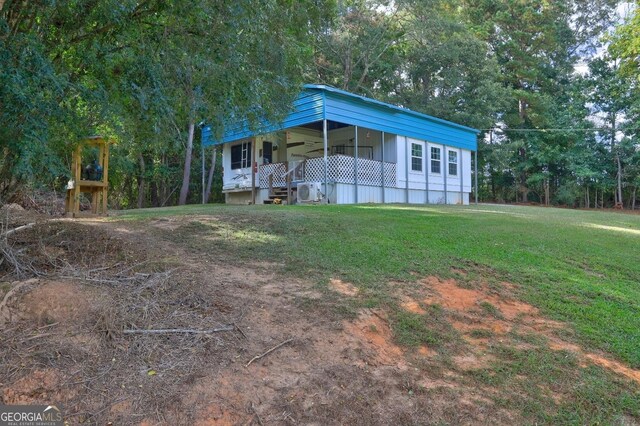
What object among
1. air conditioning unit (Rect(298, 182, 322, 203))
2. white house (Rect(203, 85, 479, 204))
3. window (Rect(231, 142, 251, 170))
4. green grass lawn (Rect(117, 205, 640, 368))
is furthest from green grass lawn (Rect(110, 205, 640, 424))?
window (Rect(231, 142, 251, 170))

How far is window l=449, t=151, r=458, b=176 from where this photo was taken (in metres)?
20.5

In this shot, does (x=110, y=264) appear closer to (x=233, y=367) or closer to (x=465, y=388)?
(x=233, y=367)

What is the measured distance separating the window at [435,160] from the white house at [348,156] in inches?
1.8

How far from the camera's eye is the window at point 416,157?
18.3 meters

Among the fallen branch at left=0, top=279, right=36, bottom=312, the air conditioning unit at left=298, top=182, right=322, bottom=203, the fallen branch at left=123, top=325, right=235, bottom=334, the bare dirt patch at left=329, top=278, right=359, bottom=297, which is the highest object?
the air conditioning unit at left=298, top=182, right=322, bottom=203

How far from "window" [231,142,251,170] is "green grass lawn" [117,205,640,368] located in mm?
10165

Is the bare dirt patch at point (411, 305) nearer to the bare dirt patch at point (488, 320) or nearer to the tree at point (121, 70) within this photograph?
the bare dirt patch at point (488, 320)

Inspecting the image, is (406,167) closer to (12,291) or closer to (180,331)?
(180,331)
